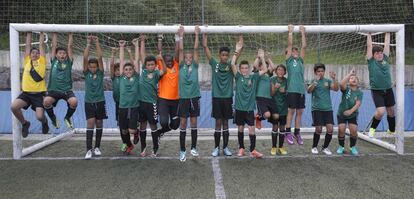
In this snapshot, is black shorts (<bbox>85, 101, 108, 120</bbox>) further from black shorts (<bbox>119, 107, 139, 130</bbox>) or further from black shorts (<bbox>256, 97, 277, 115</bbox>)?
black shorts (<bbox>256, 97, 277, 115</bbox>)

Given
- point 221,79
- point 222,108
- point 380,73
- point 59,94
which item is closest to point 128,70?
point 59,94

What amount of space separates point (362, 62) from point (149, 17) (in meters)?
6.85

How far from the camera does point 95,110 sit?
753cm

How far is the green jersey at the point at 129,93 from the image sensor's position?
723cm

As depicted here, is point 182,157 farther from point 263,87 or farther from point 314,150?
point 314,150

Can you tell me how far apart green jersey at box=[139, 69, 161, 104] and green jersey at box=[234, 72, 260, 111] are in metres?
1.45

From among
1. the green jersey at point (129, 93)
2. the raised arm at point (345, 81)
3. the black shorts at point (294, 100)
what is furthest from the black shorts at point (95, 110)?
the raised arm at point (345, 81)

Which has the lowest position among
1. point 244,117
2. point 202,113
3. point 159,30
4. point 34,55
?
point 202,113

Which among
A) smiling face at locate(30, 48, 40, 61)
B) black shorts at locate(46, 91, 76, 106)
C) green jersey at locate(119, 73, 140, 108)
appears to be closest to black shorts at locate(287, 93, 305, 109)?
green jersey at locate(119, 73, 140, 108)

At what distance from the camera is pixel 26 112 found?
10.3m

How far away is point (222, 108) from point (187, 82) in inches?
30.8

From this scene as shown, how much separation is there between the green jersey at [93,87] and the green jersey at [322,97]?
4.03m

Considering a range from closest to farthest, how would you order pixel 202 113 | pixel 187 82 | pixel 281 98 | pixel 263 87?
pixel 187 82
pixel 263 87
pixel 281 98
pixel 202 113

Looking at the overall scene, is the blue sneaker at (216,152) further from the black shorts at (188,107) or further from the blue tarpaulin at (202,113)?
the blue tarpaulin at (202,113)
